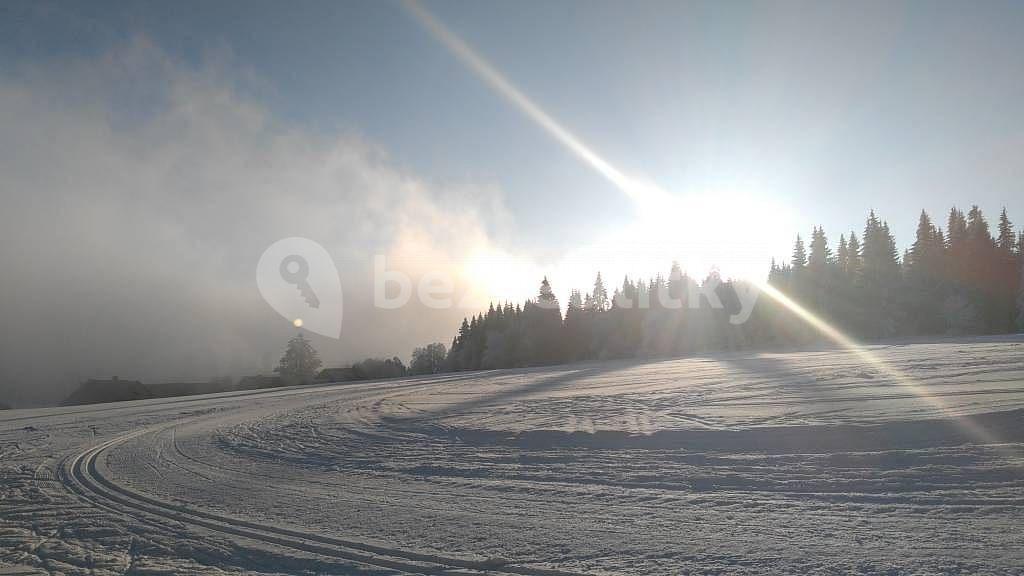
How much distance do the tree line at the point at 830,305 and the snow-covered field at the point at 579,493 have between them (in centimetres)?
3646

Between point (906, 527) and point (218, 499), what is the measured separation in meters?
8.70

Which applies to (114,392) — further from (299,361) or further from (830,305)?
(830,305)

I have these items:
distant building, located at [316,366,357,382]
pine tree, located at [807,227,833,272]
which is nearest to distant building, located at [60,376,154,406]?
distant building, located at [316,366,357,382]

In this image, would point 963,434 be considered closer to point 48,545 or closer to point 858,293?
point 48,545

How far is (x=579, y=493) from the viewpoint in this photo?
6.39 m

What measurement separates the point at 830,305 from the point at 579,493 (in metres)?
54.0

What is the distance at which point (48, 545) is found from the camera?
18.8 ft

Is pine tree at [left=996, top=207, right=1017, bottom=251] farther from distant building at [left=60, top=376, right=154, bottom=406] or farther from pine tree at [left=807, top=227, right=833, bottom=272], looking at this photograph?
distant building at [left=60, top=376, right=154, bottom=406]

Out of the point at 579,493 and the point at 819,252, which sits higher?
the point at 819,252

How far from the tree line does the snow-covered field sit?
36.5m

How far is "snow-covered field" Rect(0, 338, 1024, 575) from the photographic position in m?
4.54

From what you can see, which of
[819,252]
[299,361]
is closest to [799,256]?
[819,252]

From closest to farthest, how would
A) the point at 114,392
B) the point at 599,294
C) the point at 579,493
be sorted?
the point at 579,493
the point at 114,392
the point at 599,294

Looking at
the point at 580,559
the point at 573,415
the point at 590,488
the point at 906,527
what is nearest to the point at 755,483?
the point at 906,527
